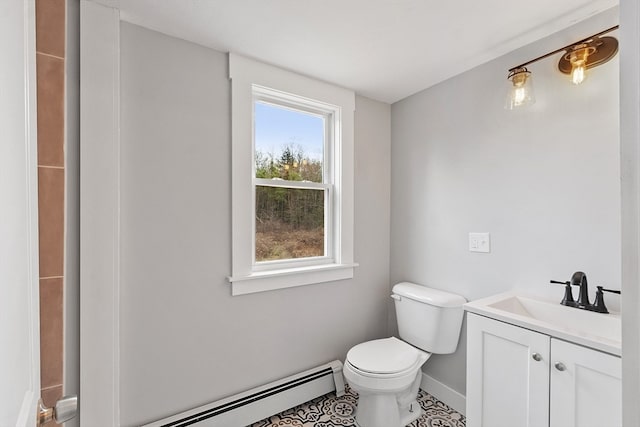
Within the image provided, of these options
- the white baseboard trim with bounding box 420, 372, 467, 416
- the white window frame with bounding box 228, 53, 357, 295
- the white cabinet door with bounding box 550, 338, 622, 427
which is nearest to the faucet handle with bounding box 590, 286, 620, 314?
the white cabinet door with bounding box 550, 338, 622, 427

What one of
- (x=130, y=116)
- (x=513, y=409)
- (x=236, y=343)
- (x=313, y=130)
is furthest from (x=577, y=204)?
(x=130, y=116)

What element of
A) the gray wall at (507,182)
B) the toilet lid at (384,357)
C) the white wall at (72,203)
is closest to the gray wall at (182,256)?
the white wall at (72,203)

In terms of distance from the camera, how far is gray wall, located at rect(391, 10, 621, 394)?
138 centimetres

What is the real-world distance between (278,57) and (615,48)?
62.9 inches

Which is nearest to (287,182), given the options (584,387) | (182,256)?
(182,256)

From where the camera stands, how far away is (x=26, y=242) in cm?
49

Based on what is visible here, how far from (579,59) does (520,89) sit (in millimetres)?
237

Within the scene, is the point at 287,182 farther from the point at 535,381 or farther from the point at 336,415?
the point at 535,381

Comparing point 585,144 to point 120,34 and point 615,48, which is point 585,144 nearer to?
point 615,48

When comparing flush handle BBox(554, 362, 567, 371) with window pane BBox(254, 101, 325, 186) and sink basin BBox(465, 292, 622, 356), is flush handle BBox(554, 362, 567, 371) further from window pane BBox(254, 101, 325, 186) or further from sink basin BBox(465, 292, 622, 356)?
window pane BBox(254, 101, 325, 186)

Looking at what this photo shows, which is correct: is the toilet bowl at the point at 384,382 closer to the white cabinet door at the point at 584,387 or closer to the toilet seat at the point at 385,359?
the toilet seat at the point at 385,359

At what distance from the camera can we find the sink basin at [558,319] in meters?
1.08

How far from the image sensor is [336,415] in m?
1.88

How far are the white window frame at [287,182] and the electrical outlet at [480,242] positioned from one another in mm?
801
